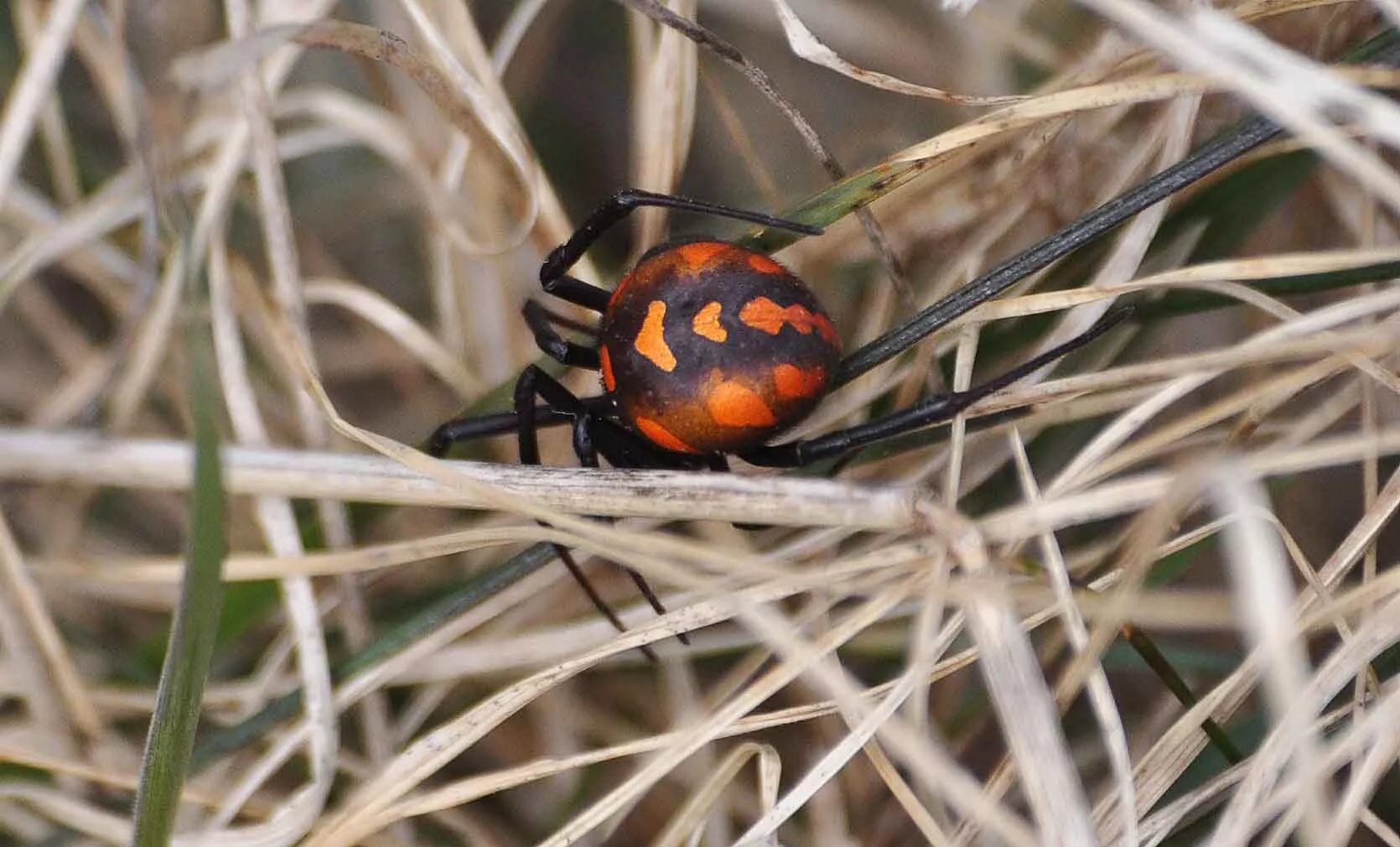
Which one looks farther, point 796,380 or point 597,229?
point 597,229

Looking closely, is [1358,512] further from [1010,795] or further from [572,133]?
[572,133]

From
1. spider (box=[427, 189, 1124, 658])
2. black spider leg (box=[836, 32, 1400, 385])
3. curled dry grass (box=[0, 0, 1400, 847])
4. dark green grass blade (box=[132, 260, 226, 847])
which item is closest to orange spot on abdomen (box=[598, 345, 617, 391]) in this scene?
spider (box=[427, 189, 1124, 658])

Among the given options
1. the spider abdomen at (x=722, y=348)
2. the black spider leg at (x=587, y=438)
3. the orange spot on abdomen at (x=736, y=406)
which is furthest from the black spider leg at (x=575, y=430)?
the orange spot on abdomen at (x=736, y=406)

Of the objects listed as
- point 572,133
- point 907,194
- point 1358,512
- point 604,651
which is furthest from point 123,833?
point 1358,512

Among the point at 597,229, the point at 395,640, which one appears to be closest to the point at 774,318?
the point at 597,229

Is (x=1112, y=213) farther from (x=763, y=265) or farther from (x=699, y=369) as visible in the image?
(x=699, y=369)

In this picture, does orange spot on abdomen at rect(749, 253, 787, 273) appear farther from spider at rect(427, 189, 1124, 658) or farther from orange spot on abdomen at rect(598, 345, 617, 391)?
orange spot on abdomen at rect(598, 345, 617, 391)
